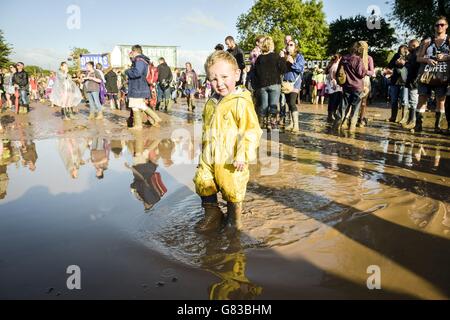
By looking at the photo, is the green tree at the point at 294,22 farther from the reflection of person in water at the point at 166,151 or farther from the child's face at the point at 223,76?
the child's face at the point at 223,76

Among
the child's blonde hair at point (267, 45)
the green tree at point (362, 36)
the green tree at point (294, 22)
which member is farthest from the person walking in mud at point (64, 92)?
the green tree at point (294, 22)

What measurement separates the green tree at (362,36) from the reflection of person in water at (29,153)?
3349cm

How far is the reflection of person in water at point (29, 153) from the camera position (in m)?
5.38

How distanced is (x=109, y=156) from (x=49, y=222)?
2792mm

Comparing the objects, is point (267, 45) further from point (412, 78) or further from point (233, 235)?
point (233, 235)

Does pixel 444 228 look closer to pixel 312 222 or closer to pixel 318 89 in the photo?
pixel 312 222

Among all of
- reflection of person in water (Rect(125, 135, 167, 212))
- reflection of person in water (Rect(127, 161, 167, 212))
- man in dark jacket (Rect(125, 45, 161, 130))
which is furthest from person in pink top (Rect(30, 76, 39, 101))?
reflection of person in water (Rect(127, 161, 167, 212))

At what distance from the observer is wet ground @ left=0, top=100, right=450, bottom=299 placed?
218 centimetres

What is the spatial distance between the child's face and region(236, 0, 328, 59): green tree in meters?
43.6

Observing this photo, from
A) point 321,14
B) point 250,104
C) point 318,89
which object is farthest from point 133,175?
point 321,14

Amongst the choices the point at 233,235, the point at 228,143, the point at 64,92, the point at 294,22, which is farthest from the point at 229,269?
the point at 294,22

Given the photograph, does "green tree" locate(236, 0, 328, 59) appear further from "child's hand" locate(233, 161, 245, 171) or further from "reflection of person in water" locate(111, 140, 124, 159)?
"child's hand" locate(233, 161, 245, 171)

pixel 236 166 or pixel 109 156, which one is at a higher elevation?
pixel 236 166

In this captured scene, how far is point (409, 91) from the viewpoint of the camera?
8312 mm
